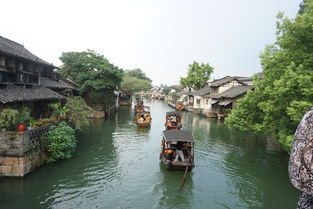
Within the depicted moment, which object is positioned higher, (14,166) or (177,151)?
(177,151)

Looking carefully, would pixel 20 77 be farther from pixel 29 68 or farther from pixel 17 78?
pixel 29 68

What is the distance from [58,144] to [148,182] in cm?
690

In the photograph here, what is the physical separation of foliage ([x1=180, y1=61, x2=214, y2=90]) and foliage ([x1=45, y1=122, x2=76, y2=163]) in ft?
151

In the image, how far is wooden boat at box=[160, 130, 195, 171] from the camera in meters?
A: 13.4

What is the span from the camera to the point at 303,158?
2021 millimetres

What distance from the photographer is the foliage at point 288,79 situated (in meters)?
9.96

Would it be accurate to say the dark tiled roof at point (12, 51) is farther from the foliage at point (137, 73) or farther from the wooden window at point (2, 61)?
the foliage at point (137, 73)

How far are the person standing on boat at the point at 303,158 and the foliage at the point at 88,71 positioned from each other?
91.8 ft

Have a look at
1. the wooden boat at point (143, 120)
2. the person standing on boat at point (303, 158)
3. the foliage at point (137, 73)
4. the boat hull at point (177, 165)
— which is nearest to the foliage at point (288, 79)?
the boat hull at point (177, 165)

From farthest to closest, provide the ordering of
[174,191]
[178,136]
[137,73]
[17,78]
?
[137,73] < [17,78] < [178,136] < [174,191]

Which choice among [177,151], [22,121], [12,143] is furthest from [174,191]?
[22,121]

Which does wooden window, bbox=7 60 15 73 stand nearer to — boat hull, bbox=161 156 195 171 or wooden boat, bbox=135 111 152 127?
boat hull, bbox=161 156 195 171

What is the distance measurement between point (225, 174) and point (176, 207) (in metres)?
5.71

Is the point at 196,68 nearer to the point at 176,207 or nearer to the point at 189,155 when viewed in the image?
the point at 189,155
